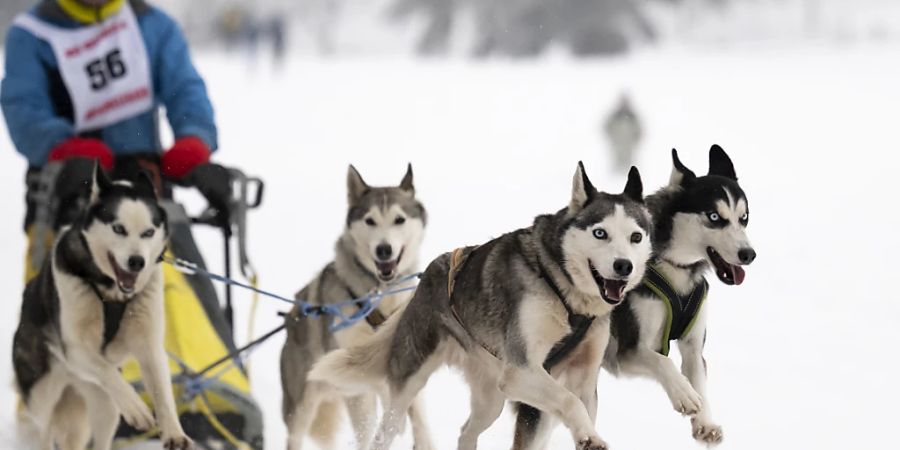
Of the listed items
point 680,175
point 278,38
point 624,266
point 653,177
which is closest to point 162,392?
point 624,266

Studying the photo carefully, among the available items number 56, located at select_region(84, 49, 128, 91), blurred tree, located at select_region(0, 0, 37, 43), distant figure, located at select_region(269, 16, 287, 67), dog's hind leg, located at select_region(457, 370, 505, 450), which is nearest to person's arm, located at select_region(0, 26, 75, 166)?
number 56, located at select_region(84, 49, 128, 91)

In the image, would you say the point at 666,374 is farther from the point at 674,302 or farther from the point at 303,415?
the point at 303,415

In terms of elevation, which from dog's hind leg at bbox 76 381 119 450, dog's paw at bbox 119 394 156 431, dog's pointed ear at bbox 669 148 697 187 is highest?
dog's pointed ear at bbox 669 148 697 187

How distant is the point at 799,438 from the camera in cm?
508

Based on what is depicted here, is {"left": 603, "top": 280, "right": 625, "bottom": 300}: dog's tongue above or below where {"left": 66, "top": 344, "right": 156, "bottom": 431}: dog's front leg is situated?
above

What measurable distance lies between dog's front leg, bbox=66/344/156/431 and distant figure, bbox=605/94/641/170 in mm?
13697

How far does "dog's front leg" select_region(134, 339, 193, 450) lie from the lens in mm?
3258

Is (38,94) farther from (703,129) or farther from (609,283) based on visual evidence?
(703,129)

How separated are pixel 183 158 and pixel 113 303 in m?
0.81

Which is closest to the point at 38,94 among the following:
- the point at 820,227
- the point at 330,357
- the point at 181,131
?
the point at 181,131

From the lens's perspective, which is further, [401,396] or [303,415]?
[303,415]

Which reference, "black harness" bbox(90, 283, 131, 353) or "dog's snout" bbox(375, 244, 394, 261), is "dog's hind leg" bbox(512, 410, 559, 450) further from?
"black harness" bbox(90, 283, 131, 353)

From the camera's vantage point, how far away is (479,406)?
3365 mm

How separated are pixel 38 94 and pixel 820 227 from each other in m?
8.92
